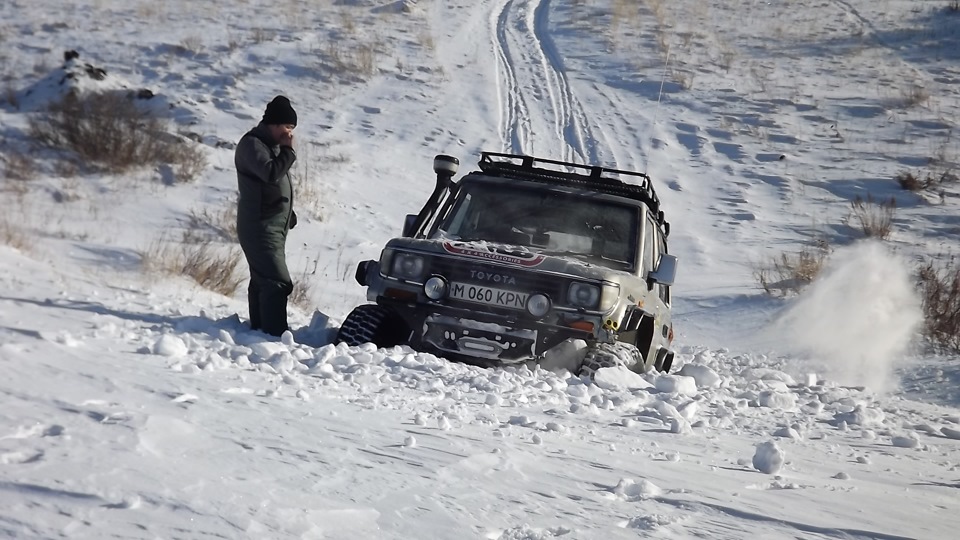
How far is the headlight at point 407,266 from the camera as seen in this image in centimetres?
595

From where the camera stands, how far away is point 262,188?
19.7ft

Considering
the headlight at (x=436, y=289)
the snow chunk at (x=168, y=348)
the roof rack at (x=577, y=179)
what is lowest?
the snow chunk at (x=168, y=348)

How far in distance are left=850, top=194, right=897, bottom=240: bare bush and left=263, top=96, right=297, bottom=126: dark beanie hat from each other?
38.1 feet

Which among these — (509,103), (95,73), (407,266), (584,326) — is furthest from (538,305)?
(509,103)

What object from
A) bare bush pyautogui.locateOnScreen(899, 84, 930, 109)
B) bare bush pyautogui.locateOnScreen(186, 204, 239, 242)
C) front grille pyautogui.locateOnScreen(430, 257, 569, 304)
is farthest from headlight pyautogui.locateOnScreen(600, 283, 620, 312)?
bare bush pyautogui.locateOnScreen(899, 84, 930, 109)

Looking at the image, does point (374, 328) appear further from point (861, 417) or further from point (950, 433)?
point (950, 433)

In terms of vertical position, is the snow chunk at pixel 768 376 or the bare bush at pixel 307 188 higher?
the bare bush at pixel 307 188

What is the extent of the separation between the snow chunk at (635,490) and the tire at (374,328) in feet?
9.72

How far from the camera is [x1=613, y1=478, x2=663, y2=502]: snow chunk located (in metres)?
2.85

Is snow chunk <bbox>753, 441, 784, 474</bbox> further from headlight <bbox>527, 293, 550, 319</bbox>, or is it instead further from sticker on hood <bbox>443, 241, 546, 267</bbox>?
sticker on hood <bbox>443, 241, 546, 267</bbox>

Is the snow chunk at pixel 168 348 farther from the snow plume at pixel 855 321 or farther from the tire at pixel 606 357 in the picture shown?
the snow plume at pixel 855 321

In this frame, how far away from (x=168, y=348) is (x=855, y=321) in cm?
688

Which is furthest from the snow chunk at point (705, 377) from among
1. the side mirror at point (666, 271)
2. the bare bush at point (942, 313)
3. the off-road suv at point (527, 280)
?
the bare bush at point (942, 313)

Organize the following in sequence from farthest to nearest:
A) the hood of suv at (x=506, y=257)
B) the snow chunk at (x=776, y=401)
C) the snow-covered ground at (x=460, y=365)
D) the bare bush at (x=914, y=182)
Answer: the bare bush at (x=914, y=182) < the hood of suv at (x=506, y=257) < the snow chunk at (x=776, y=401) < the snow-covered ground at (x=460, y=365)
